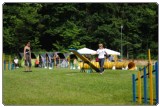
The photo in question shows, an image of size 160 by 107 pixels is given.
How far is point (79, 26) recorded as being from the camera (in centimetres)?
5634

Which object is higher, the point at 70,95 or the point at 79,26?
the point at 79,26

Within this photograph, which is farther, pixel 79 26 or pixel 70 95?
pixel 79 26

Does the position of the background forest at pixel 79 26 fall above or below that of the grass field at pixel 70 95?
above

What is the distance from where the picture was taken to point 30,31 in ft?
173

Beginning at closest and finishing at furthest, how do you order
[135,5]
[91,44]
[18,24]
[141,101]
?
[141,101] → [18,24] → [91,44] → [135,5]

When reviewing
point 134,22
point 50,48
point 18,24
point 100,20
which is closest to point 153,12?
point 134,22

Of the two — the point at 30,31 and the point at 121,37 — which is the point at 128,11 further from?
the point at 30,31

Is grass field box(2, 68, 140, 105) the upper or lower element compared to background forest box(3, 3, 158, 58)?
lower

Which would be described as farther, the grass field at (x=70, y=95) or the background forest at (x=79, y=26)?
the background forest at (x=79, y=26)

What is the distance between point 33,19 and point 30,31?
4.80 ft

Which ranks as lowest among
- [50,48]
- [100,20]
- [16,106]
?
[16,106]

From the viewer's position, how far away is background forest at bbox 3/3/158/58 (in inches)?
2051

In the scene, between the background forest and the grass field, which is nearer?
the grass field

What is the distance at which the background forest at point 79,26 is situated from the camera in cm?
5209
